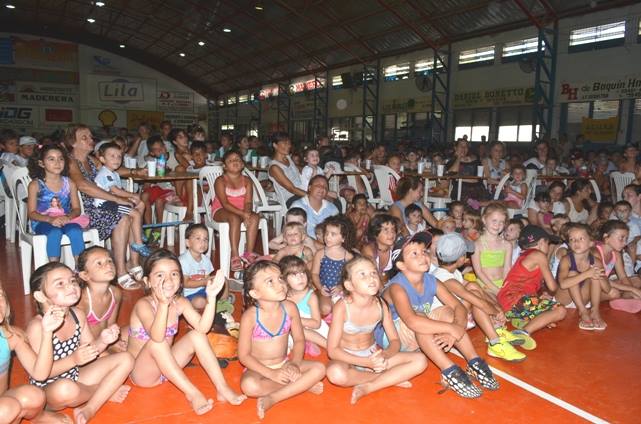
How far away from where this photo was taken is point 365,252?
4.18 metres

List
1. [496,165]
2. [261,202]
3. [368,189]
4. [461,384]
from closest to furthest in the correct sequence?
[461,384] → [261,202] → [368,189] → [496,165]

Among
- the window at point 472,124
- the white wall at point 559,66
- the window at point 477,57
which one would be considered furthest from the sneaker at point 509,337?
the window at point 477,57

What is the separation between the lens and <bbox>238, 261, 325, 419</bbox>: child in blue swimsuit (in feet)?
8.11

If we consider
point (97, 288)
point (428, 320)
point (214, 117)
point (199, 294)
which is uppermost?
point (214, 117)

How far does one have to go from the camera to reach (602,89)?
1148 cm

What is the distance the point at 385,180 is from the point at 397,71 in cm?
1182

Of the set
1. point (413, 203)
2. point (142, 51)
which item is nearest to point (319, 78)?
point (142, 51)

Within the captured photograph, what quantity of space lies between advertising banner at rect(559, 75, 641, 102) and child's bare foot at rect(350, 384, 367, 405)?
35.8 feet

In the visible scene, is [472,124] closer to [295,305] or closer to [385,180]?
[385,180]

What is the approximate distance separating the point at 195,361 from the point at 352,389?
3.16 ft

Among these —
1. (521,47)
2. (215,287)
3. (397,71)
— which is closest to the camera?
(215,287)

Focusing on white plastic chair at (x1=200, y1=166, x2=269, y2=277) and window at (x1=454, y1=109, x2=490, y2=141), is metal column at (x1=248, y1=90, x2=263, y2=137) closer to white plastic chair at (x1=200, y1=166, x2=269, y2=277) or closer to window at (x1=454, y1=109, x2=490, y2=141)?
window at (x1=454, y1=109, x2=490, y2=141)

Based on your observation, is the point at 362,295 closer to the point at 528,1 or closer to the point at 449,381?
the point at 449,381

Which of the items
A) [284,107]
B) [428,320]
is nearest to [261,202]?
[428,320]
